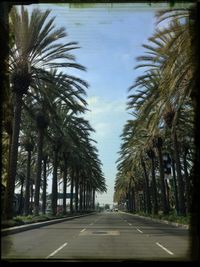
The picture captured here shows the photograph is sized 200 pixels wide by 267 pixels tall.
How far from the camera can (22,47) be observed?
78.5ft

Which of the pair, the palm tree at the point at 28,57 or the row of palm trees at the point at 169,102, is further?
the palm tree at the point at 28,57

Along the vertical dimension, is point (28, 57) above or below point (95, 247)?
above

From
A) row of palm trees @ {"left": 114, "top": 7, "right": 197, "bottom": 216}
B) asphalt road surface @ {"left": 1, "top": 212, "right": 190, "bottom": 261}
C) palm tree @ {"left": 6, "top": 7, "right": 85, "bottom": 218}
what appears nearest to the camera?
asphalt road surface @ {"left": 1, "top": 212, "right": 190, "bottom": 261}

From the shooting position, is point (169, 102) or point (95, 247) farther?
point (169, 102)

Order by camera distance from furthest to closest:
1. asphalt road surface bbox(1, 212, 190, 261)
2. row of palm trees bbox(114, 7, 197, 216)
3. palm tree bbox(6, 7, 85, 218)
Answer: palm tree bbox(6, 7, 85, 218), row of palm trees bbox(114, 7, 197, 216), asphalt road surface bbox(1, 212, 190, 261)

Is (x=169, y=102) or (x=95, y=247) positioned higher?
(x=169, y=102)

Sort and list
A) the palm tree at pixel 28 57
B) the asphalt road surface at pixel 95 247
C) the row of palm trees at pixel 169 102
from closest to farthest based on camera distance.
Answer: the asphalt road surface at pixel 95 247 → the row of palm trees at pixel 169 102 → the palm tree at pixel 28 57

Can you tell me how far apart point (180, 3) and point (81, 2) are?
1824mm

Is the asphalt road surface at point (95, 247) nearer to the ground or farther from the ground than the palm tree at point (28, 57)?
Answer: nearer to the ground

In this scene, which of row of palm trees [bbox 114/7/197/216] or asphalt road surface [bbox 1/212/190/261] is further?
row of palm trees [bbox 114/7/197/216]

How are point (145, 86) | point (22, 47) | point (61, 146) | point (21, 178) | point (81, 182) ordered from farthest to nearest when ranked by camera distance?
1. point (81, 182)
2. point (21, 178)
3. point (61, 146)
4. point (145, 86)
5. point (22, 47)

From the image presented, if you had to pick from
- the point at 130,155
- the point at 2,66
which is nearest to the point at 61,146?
the point at 130,155

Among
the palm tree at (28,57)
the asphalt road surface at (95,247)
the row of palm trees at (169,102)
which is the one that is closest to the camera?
the asphalt road surface at (95,247)
